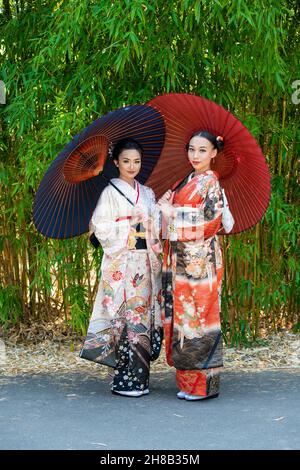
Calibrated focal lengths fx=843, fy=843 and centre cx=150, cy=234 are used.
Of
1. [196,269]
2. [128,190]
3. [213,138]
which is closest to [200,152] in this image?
[213,138]

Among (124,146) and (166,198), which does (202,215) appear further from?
(124,146)

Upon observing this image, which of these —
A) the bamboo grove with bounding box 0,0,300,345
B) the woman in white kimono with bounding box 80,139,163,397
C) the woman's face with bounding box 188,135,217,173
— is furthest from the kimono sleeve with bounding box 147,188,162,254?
the bamboo grove with bounding box 0,0,300,345

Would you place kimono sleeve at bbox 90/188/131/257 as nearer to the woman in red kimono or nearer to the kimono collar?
the kimono collar

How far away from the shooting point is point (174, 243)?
4887 mm

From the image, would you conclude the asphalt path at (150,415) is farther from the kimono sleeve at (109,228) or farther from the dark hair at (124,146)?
the dark hair at (124,146)

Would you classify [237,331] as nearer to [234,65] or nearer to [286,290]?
[286,290]

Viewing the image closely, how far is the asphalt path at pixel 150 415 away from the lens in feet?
13.7

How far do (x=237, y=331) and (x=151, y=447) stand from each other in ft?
7.07

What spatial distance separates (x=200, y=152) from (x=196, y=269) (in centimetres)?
67

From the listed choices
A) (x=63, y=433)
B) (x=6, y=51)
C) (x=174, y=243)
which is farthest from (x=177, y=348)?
(x=6, y=51)

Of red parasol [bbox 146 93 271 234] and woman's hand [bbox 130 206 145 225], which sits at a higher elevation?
red parasol [bbox 146 93 271 234]

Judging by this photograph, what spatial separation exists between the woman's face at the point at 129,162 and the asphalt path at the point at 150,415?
1328 mm

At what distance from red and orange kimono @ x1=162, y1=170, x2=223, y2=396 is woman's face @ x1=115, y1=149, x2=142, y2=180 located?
278mm

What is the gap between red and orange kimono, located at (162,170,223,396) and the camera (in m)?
4.80
